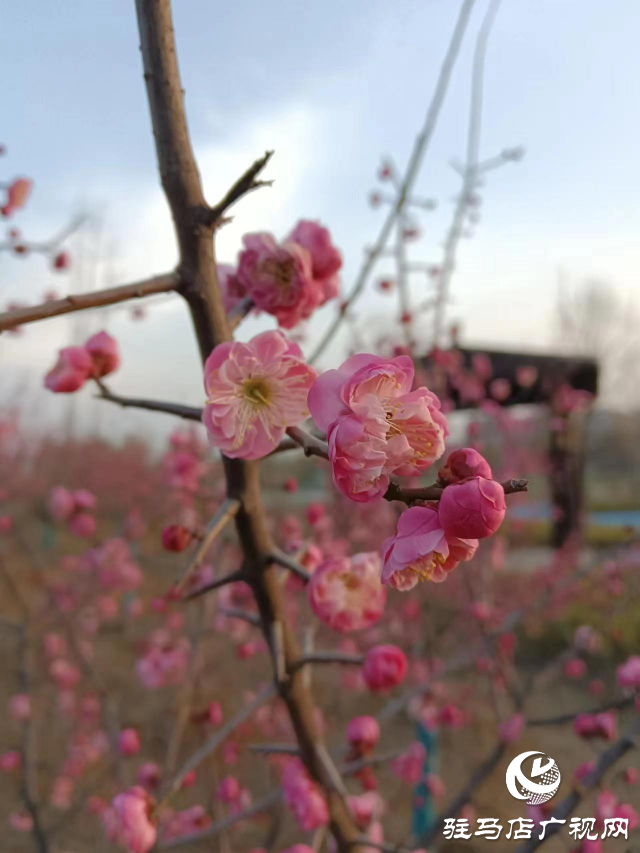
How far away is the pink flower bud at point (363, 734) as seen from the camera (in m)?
1.00

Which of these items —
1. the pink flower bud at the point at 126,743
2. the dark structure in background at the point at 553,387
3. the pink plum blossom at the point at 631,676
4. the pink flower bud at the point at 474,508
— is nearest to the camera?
the pink flower bud at the point at 474,508

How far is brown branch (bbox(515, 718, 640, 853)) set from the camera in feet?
2.50

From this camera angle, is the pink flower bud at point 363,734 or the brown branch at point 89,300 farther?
the pink flower bud at point 363,734

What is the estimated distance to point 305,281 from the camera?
0.74 meters

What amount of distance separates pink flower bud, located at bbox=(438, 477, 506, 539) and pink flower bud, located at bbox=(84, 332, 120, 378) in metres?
0.48

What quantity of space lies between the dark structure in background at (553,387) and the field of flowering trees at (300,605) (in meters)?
0.10

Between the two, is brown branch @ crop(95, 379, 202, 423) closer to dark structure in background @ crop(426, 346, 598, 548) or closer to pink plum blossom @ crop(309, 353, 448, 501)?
pink plum blossom @ crop(309, 353, 448, 501)

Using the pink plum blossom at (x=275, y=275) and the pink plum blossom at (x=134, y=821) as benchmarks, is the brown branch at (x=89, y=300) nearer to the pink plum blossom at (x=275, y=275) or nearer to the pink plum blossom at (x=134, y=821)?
the pink plum blossom at (x=275, y=275)

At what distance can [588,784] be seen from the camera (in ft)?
2.64

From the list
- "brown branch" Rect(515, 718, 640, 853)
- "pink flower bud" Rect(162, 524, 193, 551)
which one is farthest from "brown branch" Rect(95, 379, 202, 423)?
"brown branch" Rect(515, 718, 640, 853)

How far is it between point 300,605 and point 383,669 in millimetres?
2366

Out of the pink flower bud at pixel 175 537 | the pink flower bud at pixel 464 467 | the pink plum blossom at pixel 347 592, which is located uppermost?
the pink flower bud at pixel 464 467

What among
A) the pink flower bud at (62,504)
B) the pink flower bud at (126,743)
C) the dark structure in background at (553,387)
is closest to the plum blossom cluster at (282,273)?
the pink flower bud at (62,504)

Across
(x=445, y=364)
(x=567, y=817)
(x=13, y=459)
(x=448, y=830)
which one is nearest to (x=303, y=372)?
(x=567, y=817)
